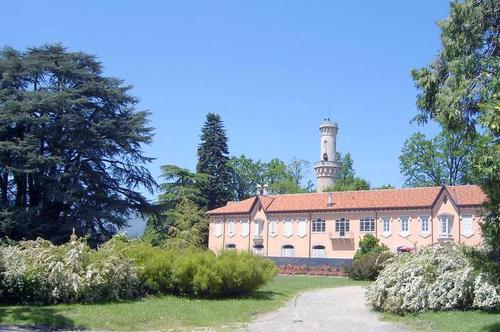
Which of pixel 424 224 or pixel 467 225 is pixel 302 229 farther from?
pixel 467 225

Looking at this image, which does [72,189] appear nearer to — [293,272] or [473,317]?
[293,272]

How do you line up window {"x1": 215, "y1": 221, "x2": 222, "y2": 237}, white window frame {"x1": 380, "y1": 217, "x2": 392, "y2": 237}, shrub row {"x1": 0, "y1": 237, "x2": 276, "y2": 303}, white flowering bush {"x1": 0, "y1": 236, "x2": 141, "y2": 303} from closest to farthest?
white flowering bush {"x1": 0, "y1": 236, "x2": 141, "y2": 303}
shrub row {"x1": 0, "y1": 237, "x2": 276, "y2": 303}
white window frame {"x1": 380, "y1": 217, "x2": 392, "y2": 237}
window {"x1": 215, "y1": 221, "x2": 222, "y2": 237}

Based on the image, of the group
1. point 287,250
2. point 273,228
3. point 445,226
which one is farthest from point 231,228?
point 445,226

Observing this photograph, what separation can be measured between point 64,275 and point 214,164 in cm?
5694

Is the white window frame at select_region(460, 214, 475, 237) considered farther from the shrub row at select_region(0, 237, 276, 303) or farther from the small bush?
the shrub row at select_region(0, 237, 276, 303)

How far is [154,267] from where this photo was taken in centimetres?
2006

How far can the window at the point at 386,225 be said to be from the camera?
2255 inches

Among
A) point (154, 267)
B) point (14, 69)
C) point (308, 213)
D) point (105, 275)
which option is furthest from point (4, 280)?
point (308, 213)

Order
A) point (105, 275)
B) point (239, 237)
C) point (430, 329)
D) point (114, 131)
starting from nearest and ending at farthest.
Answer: point (430, 329), point (105, 275), point (114, 131), point (239, 237)

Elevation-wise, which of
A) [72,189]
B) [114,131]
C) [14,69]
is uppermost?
[14,69]

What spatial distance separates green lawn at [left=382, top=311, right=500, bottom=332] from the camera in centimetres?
1323

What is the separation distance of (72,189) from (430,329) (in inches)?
1037

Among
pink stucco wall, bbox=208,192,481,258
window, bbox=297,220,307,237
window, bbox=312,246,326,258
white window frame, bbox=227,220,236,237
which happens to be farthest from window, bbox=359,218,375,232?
white window frame, bbox=227,220,236,237

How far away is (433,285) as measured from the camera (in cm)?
1639
